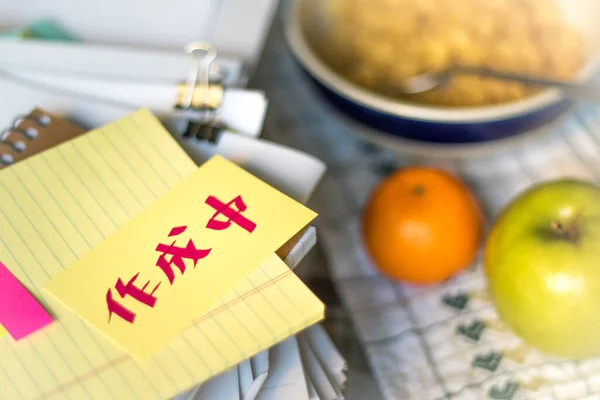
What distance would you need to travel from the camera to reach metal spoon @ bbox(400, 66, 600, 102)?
523mm

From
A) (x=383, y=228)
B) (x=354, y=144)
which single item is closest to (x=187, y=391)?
(x=383, y=228)

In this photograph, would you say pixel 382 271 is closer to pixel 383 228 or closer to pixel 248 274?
pixel 383 228

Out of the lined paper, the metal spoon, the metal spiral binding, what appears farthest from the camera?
the metal spoon

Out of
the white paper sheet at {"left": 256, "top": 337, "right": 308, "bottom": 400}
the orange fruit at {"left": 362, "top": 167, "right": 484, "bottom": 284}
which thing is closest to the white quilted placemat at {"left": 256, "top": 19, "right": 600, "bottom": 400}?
the orange fruit at {"left": 362, "top": 167, "right": 484, "bottom": 284}

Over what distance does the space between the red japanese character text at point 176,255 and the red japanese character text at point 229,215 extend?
20 millimetres

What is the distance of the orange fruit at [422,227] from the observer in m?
0.50

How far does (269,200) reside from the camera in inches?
14.9

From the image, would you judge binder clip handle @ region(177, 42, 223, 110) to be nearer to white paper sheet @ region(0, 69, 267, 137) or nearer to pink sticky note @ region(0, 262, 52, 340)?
white paper sheet @ region(0, 69, 267, 137)

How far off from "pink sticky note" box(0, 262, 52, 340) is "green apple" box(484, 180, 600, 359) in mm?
344

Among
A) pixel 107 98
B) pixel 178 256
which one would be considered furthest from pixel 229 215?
pixel 107 98

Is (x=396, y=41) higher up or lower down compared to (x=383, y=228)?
higher up

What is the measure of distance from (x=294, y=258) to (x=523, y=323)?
0.22 m

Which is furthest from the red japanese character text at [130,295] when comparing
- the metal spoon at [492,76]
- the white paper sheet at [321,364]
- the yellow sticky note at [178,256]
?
the metal spoon at [492,76]

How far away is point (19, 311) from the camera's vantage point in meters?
0.33
